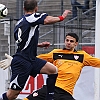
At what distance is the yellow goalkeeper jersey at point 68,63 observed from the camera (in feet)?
22.6

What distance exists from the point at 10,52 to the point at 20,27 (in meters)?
4.56

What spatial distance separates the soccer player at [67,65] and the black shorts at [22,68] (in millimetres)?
412

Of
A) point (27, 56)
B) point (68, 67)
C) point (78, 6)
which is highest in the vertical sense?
point (78, 6)

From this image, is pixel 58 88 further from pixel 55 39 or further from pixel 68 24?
pixel 68 24

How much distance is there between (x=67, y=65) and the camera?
698cm

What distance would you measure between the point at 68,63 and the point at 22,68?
3.01 feet

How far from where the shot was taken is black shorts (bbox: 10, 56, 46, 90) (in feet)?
21.0

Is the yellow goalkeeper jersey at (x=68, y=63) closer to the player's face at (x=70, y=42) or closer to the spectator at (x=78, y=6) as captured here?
the player's face at (x=70, y=42)

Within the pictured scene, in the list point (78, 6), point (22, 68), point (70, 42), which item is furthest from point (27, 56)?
point (78, 6)

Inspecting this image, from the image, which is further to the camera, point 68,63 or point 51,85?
point 68,63

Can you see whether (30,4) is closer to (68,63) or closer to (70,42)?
(70,42)

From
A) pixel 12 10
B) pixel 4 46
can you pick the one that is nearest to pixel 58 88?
pixel 4 46

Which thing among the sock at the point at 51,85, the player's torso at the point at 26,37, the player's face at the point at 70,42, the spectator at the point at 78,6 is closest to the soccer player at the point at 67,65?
the player's face at the point at 70,42

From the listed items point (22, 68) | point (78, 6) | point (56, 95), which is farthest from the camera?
point (78, 6)
